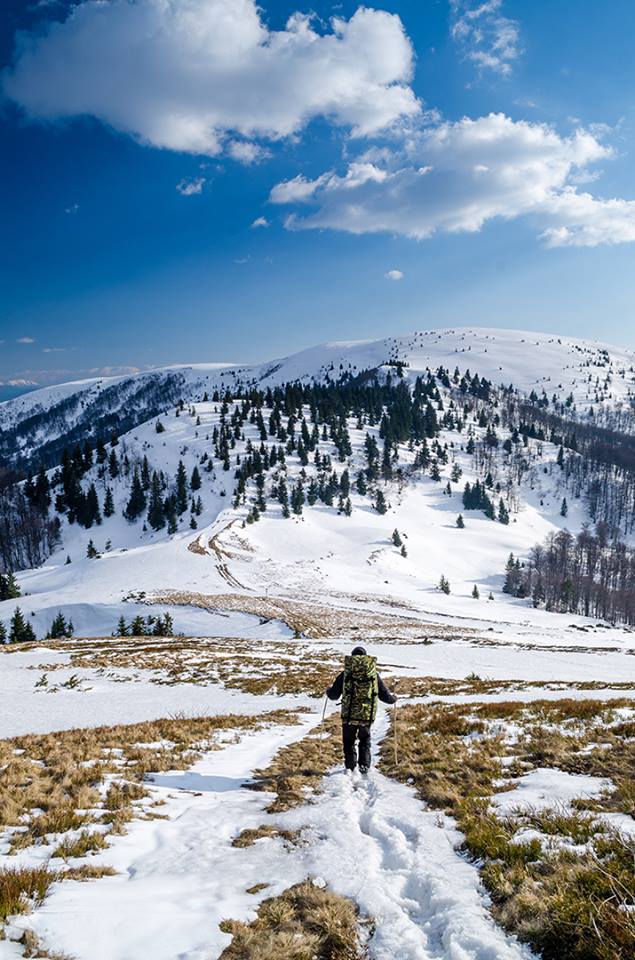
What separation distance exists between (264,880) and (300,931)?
134 cm

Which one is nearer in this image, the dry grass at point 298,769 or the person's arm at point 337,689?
the dry grass at point 298,769

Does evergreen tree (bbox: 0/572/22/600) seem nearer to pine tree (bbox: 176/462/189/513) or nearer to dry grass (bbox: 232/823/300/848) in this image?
pine tree (bbox: 176/462/189/513)

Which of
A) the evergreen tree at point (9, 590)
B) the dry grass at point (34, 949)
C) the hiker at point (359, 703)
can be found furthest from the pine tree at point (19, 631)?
the dry grass at point (34, 949)

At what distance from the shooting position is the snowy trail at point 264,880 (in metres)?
4.17

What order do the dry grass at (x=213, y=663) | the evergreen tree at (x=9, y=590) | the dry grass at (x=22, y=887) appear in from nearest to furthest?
the dry grass at (x=22, y=887) < the dry grass at (x=213, y=663) < the evergreen tree at (x=9, y=590)

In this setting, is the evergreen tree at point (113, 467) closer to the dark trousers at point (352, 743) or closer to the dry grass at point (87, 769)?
the dry grass at point (87, 769)

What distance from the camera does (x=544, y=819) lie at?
6211 mm

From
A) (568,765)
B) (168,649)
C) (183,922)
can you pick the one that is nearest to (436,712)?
(568,765)

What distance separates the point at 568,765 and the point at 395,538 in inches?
3911

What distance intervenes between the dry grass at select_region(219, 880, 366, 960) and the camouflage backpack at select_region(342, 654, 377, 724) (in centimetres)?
474

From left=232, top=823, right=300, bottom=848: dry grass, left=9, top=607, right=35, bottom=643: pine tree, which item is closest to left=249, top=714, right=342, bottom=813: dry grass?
left=232, top=823, right=300, bottom=848: dry grass

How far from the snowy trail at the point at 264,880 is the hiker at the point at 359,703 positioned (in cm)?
108

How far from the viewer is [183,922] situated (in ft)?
14.9

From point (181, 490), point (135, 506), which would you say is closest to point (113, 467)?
point (135, 506)
